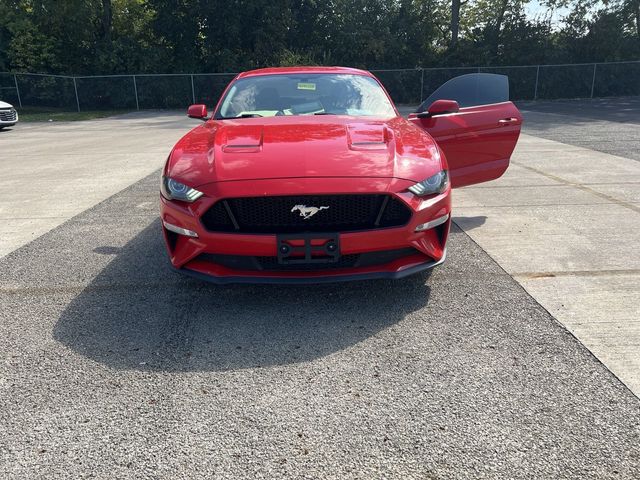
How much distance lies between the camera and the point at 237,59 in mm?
27297

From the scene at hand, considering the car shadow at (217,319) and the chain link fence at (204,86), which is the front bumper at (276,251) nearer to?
the car shadow at (217,319)

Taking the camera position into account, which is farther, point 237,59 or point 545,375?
point 237,59

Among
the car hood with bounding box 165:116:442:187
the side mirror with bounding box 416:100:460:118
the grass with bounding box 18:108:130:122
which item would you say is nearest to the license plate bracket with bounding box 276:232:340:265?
the car hood with bounding box 165:116:442:187

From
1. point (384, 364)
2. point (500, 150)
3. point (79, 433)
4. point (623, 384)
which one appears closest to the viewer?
point (79, 433)

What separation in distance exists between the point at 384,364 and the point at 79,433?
1456mm

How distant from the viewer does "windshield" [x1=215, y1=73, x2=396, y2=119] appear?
15.4 ft

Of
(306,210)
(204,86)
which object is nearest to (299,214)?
(306,210)

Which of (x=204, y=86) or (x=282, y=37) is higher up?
(x=282, y=37)

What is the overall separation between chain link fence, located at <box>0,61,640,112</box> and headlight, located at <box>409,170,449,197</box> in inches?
884

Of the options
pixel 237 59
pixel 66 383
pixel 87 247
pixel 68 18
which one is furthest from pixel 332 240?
pixel 68 18

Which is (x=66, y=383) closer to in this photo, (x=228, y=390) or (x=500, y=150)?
(x=228, y=390)

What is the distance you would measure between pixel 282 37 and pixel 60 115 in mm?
11749

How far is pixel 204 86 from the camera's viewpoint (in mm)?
24969

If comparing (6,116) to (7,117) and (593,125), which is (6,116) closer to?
(7,117)
